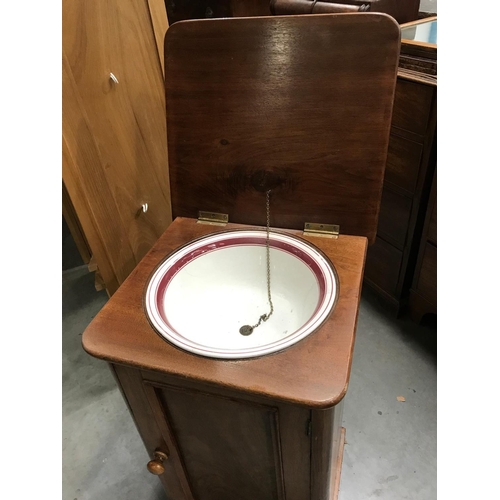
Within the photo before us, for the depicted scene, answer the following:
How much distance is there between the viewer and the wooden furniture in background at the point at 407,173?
1.09 m

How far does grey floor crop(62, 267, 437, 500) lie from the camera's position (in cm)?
112

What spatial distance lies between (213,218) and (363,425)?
81cm

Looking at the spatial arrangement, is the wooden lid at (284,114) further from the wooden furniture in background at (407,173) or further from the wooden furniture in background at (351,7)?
the wooden furniture in background at (351,7)

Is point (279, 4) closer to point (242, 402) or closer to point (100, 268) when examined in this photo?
point (100, 268)

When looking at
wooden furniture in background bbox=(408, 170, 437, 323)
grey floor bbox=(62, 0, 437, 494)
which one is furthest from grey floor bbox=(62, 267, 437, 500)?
wooden furniture in background bbox=(408, 170, 437, 323)

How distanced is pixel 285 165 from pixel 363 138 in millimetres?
164

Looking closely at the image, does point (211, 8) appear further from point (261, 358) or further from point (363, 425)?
point (363, 425)

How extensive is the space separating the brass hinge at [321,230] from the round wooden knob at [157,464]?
0.55m

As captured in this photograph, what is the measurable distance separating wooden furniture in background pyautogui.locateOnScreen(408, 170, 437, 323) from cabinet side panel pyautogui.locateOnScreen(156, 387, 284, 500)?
83 centimetres

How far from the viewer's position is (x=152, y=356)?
0.63 meters

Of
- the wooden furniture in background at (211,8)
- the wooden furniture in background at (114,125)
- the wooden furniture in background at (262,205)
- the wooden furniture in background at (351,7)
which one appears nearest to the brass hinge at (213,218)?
the wooden furniture in background at (262,205)

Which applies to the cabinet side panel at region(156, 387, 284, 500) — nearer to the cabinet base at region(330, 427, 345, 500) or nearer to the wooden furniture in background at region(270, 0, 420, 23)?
the cabinet base at region(330, 427, 345, 500)

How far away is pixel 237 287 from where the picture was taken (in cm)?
91

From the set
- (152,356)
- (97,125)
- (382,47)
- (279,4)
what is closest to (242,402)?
(152,356)
